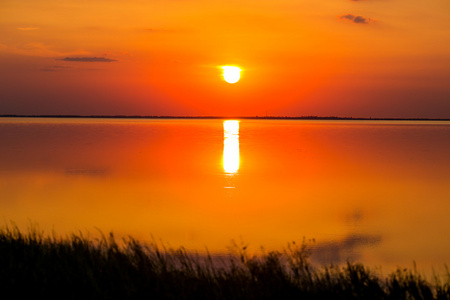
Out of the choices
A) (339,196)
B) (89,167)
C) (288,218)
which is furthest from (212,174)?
(288,218)

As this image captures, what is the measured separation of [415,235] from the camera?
19.2 metres

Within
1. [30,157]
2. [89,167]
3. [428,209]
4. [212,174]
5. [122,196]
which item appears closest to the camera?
[428,209]

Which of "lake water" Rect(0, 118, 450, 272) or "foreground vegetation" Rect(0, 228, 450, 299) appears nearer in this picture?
"foreground vegetation" Rect(0, 228, 450, 299)

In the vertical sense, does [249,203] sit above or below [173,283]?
above

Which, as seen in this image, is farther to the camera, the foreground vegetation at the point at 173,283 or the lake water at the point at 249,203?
the lake water at the point at 249,203

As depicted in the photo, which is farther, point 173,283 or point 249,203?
point 249,203

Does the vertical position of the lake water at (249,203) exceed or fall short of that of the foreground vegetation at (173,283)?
it exceeds it

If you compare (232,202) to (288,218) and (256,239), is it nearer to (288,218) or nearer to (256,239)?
(288,218)

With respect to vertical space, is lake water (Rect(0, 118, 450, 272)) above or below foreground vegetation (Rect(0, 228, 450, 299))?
above

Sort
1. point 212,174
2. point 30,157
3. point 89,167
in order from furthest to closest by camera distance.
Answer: point 30,157, point 89,167, point 212,174

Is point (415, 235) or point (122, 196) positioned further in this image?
point (122, 196)

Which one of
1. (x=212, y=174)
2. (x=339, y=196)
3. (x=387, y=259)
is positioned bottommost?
(x=387, y=259)

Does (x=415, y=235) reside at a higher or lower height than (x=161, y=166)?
lower

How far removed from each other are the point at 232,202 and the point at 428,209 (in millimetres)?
8128
